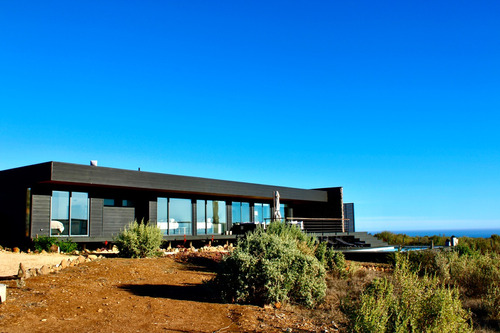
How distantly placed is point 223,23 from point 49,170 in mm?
8638

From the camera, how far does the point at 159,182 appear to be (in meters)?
19.1

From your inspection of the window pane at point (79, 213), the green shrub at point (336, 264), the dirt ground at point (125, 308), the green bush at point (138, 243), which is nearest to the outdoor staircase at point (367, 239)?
the green shrub at point (336, 264)

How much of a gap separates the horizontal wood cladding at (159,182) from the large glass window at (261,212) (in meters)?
0.71

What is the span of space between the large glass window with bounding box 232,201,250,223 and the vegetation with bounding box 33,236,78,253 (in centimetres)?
1001

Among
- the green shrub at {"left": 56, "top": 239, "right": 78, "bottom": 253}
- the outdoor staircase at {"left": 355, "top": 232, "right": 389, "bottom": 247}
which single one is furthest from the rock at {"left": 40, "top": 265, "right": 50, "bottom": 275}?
the outdoor staircase at {"left": 355, "top": 232, "right": 389, "bottom": 247}

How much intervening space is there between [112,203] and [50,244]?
13.2 feet

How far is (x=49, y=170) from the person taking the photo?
1534cm

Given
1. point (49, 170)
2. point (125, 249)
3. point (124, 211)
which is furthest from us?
point (124, 211)

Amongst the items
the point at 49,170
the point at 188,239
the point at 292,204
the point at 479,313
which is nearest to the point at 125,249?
the point at 49,170

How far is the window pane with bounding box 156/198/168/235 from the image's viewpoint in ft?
66.5

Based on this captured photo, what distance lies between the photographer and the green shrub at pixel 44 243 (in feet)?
49.6

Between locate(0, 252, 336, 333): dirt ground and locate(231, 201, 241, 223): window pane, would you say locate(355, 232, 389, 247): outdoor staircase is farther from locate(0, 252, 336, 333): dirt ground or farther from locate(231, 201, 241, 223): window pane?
locate(0, 252, 336, 333): dirt ground

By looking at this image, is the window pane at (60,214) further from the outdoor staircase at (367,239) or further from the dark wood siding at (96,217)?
the outdoor staircase at (367,239)

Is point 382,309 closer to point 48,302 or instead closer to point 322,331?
point 322,331
